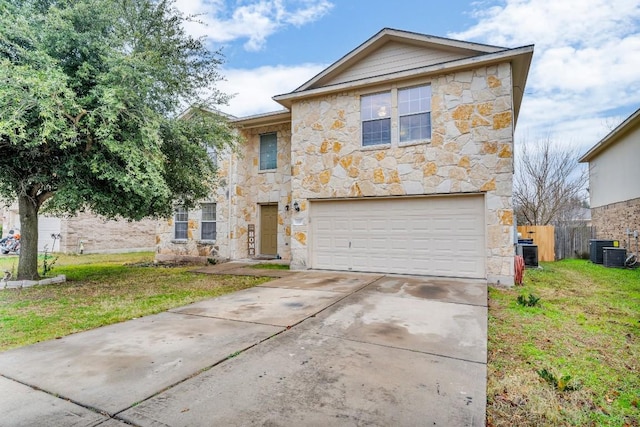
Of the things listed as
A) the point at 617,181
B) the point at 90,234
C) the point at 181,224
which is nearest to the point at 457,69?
the point at 617,181

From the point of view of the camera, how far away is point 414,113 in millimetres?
8766

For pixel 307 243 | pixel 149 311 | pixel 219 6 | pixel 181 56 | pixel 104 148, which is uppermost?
pixel 219 6

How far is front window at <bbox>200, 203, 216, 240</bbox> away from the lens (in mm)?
13040

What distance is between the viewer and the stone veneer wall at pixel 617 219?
40.4 feet

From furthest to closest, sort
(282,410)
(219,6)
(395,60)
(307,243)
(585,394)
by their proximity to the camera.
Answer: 1. (219,6)
2. (307,243)
3. (395,60)
4. (585,394)
5. (282,410)

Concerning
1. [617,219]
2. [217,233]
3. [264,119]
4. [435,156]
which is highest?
[264,119]

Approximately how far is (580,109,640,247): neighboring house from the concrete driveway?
39.8ft

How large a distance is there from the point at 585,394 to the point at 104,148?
8209mm

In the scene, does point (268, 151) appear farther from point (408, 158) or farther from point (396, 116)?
point (408, 158)

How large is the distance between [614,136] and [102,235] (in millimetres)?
24583

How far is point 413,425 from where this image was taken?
7.38ft

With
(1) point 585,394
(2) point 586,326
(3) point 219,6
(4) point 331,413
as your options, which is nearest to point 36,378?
(4) point 331,413

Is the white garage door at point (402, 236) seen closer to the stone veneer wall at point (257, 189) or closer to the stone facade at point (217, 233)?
the stone veneer wall at point (257, 189)

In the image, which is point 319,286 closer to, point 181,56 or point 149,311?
point 149,311
